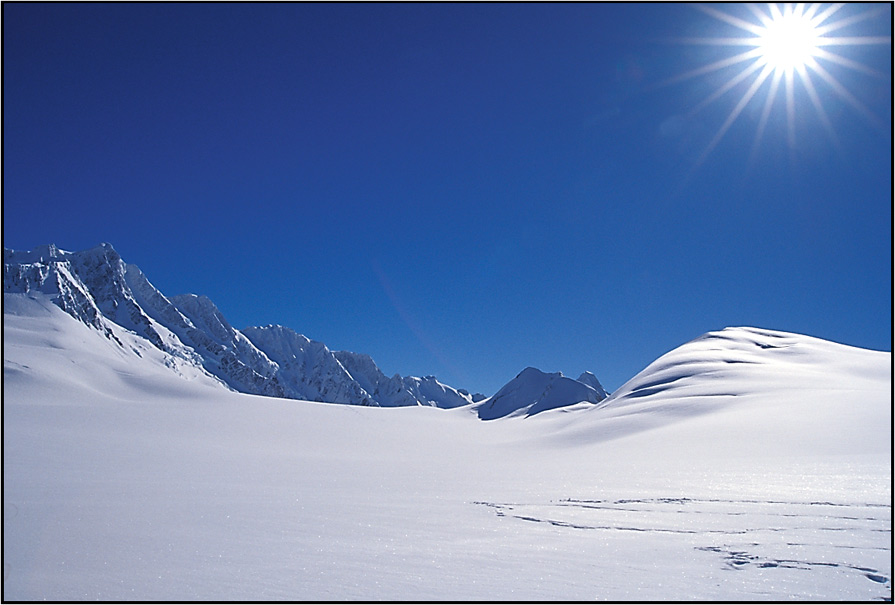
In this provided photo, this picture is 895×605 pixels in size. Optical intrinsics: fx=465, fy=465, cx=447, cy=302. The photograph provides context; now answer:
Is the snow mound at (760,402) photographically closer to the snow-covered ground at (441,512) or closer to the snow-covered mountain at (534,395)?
the snow-covered ground at (441,512)

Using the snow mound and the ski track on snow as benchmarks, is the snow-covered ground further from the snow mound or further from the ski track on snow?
the snow mound

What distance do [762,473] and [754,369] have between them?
92.7ft

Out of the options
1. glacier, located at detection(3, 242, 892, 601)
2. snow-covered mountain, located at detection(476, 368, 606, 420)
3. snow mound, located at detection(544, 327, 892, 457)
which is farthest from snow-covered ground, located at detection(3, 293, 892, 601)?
snow-covered mountain, located at detection(476, 368, 606, 420)

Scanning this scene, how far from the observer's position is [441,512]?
28.7 ft

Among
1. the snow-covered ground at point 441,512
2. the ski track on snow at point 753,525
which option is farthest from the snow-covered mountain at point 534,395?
the ski track on snow at point 753,525

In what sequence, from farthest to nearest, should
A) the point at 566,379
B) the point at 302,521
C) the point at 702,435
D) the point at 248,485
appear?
the point at 566,379
the point at 702,435
the point at 248,485
the point at 302,521

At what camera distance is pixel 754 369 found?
36.7 metres

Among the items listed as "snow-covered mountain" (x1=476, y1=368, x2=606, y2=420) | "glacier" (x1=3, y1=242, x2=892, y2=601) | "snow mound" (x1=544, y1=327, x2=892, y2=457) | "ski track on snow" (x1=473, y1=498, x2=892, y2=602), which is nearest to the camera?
"glacier" (x1=3, y1=242, x2=892, y2=601)

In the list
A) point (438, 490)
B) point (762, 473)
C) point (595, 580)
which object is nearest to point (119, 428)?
point (438, 490)

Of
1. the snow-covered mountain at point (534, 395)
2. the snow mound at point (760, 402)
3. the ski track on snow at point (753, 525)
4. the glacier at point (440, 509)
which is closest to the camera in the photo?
the glacier at point (440, 509)

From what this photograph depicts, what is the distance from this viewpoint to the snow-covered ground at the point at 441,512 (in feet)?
17.3

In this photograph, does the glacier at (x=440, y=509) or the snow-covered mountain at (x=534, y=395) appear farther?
the snow-covered mountain at (x=534, y=395)

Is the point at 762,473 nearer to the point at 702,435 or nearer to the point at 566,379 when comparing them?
the point at 702,435

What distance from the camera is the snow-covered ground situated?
5277 mm
